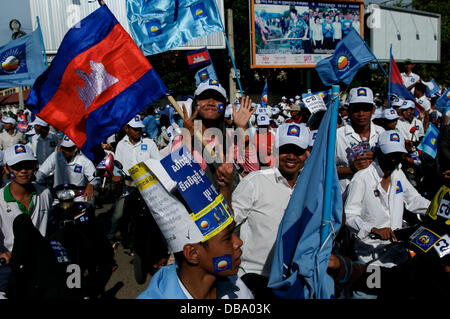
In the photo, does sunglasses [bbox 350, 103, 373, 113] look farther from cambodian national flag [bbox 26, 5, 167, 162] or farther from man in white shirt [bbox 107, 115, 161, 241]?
man in white shirt [bbox 107, 115, 161, 241]

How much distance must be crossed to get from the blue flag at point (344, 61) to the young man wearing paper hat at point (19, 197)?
379 centimetres

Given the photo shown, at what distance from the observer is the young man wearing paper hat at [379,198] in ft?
10.7

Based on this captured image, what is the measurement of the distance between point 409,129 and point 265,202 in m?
5.34

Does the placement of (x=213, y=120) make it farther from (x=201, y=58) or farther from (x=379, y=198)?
(x=201, y=58)


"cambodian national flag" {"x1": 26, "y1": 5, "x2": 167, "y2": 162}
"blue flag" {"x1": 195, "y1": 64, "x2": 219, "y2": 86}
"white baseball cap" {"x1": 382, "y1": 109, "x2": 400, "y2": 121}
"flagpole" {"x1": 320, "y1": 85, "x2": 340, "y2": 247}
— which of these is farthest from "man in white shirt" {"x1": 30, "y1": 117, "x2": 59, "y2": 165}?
"flagpole" {"x1": 320, "y1": 85, "x2": 340, "y2": 247}

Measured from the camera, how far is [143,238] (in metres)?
5.38

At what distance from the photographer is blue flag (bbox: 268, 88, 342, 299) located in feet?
6.38

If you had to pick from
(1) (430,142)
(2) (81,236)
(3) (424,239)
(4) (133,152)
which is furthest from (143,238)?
(1) (430,142)

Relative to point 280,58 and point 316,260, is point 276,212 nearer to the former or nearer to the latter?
point 316,260

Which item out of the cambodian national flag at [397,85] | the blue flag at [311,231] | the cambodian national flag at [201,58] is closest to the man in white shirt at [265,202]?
the blue flag at [311,231]

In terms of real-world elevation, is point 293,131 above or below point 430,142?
above

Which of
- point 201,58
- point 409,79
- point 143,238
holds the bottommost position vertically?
point 143,238

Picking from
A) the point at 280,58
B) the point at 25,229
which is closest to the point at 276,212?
the point at 25,229

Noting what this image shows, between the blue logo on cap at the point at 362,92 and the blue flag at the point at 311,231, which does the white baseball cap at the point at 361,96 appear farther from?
the blue flag at the point at 311,231
